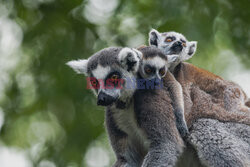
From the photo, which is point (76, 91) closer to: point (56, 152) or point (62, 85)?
point (62, 85)

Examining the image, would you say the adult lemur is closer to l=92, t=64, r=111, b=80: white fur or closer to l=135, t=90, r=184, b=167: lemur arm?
l=135, t=90, r=184, b=167: lemur arm

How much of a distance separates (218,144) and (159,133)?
917 mm

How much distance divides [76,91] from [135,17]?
3.21 m

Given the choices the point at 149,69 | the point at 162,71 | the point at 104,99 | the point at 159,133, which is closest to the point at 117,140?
the point at 159,133

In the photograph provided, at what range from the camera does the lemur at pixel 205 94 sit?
7195 millimetres

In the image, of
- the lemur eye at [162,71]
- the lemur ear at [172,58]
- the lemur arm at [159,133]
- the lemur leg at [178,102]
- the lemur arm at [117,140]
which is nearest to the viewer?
the lemur arm at [159,133]

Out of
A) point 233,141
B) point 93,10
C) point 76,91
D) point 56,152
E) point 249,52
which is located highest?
point 93,10

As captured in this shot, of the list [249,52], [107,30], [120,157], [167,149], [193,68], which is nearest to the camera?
[167,149]

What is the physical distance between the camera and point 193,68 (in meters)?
8.16

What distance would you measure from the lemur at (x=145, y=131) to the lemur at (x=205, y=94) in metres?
0.19

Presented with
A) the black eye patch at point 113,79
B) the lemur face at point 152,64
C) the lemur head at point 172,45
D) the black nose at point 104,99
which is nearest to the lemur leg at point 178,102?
the lemur face at point 152,64

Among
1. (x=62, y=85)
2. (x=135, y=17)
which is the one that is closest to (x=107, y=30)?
(x=135, y=17)

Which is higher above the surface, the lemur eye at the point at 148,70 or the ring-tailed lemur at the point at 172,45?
the ring-tailed lemur at the point at 172,45

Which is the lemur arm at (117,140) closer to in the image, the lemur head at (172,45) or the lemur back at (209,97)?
the lemur back at (209,97)
